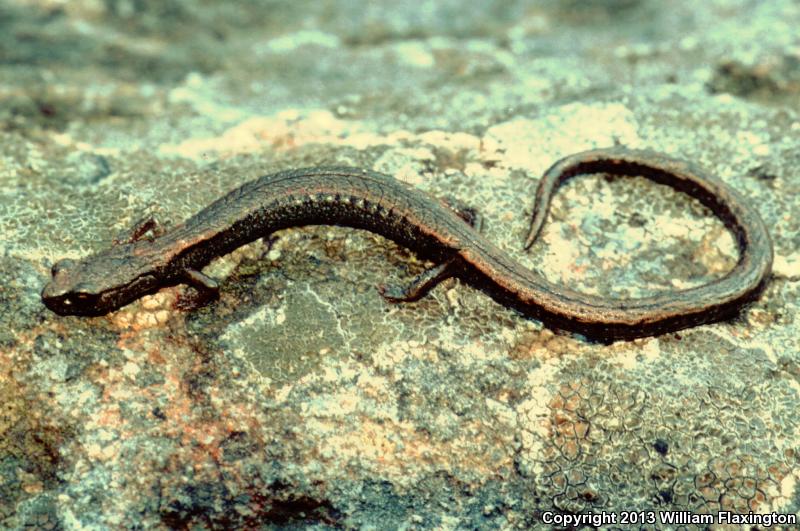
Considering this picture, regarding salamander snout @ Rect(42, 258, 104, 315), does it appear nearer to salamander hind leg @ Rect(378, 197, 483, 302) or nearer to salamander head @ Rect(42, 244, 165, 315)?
salamander head @ Rect(42, 244, 165, 315)

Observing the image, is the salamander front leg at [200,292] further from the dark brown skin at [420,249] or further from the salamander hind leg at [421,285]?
the salamander hind leg at [421,285]

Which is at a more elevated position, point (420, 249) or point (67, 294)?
point (420, 249)

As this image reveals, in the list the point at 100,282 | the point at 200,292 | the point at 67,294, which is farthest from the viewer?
the point at 200,292

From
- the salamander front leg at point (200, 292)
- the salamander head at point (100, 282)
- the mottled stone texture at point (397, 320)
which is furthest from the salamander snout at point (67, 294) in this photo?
the salamander front leg at point (200, 292)

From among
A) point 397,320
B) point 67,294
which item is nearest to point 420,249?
point 397,320

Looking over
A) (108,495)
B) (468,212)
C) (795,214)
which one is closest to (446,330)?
(468,212)

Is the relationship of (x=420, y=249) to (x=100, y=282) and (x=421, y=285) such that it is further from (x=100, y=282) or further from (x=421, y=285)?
(x=100, y=282)
